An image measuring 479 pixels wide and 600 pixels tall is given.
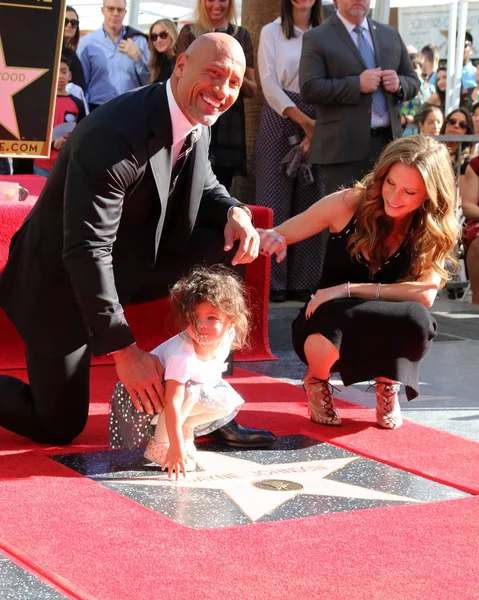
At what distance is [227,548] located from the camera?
2.47 meters

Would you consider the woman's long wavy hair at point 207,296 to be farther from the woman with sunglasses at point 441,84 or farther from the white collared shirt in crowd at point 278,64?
the woman with sunglasses at point 441,84

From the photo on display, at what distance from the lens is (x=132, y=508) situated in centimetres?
275

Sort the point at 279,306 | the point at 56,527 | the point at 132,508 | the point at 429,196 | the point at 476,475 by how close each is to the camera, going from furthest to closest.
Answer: the point at 279,306 → the point at 429,196 → the point at 476,475 → the point at 132,508 → the point at 56,527

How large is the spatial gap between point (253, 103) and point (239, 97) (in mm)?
984

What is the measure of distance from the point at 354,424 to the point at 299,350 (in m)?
0.33

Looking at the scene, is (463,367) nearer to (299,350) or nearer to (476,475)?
(299,350)

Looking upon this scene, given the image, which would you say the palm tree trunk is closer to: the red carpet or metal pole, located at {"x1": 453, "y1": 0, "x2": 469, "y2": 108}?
metal pole, located at {"x1": 453, "y1": 0, "x2": 469, "y2": 108}

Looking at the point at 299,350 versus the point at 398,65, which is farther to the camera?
the point at 398,65

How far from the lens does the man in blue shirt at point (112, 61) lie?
24.2 feet

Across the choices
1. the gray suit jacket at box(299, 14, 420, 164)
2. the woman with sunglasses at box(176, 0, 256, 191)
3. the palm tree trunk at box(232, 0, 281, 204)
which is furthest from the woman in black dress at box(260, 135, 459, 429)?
the palm tree trunk at box(232, 0, 281, 204)

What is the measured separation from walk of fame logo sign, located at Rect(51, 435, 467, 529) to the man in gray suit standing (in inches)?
111

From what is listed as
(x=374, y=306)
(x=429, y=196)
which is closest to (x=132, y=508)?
(x=374, y=306)

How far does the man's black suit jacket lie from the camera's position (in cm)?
282

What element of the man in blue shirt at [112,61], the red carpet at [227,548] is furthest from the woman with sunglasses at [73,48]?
the red carpet at [227,548]
